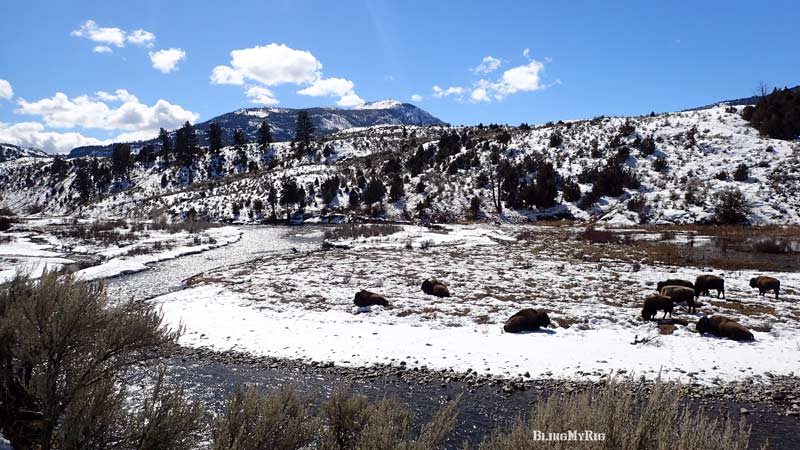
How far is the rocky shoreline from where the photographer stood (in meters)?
8.65

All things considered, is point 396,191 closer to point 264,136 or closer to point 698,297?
point 698,297

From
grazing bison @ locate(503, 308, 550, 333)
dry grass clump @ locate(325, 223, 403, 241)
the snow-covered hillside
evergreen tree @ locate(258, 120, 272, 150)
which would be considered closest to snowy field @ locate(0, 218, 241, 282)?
dry grass clump @ locate(325, 223, 403, 241)

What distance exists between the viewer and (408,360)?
1200cm

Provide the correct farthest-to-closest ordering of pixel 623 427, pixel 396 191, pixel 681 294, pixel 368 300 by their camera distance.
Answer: pixel 396 191, pixel 368 300, pixel 681 294, pixel 623 427

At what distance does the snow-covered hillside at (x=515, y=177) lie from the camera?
4512 centimetres

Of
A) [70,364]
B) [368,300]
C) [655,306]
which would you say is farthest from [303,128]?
[70,364]

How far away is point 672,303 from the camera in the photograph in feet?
48.1

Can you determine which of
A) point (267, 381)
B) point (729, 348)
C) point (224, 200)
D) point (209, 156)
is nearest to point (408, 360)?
point (267, 381)

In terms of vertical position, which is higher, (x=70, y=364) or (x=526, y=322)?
(x=70, y=364)

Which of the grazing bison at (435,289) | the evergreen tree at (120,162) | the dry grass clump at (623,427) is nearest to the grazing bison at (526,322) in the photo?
the grazing bison at (435,289)

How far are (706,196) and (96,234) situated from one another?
6366 cm

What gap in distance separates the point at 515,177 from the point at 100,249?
48319mm

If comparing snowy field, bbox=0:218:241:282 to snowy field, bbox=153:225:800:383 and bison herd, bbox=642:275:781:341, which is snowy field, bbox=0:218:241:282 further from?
bison herd, bbox=642:275:781:341

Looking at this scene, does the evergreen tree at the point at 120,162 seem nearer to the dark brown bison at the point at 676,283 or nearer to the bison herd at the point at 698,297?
the dark brown bison at the point at 676,283
